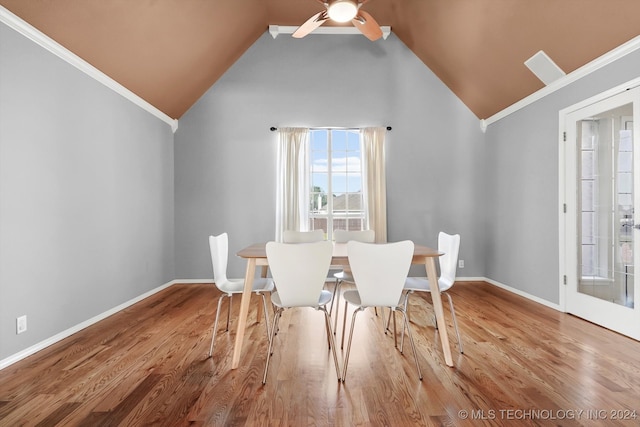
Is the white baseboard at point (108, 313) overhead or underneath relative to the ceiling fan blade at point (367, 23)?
underneath

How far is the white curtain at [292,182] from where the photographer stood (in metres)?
4.73

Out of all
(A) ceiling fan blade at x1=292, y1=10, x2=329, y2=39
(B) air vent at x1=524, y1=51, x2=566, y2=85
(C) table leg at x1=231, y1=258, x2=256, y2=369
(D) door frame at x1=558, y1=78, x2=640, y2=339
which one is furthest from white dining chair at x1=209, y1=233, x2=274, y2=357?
(B) air vent at x1=524, y1=51, x2=566, y2=85

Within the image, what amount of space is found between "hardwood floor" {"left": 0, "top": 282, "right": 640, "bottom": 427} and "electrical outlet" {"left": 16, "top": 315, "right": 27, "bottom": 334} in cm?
21

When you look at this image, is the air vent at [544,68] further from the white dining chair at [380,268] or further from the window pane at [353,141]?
the white dining chair at [380,268]

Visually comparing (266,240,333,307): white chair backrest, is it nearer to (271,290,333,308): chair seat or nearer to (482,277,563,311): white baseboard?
(271,290,333,308): chair seat

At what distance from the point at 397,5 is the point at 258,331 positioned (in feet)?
14.0

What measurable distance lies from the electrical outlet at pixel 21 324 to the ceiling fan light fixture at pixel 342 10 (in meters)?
3.23

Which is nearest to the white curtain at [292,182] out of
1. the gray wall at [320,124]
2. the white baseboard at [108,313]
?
the gray wall at [320,124]

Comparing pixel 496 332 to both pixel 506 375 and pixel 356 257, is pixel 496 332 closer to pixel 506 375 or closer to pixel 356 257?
pixel 506 375

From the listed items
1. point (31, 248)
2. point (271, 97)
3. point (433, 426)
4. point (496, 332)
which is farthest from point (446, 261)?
point (271, 97)

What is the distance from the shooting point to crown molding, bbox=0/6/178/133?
2.23 meters

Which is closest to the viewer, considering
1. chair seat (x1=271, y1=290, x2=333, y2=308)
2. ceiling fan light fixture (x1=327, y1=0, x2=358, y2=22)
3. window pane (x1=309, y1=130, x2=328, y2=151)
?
chair seat (x1=271, y1=290, x2=333, y2=308)

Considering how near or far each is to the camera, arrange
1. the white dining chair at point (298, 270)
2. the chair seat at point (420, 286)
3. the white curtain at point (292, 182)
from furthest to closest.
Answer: the white curtain at point (292, 182) < the chair seat at point (420, 286) < the white dining chair at point (298, 270)

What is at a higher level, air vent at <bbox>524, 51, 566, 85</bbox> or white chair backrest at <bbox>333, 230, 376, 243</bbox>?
air vent at <bbox>524, 51, 566, 85</bbox>
